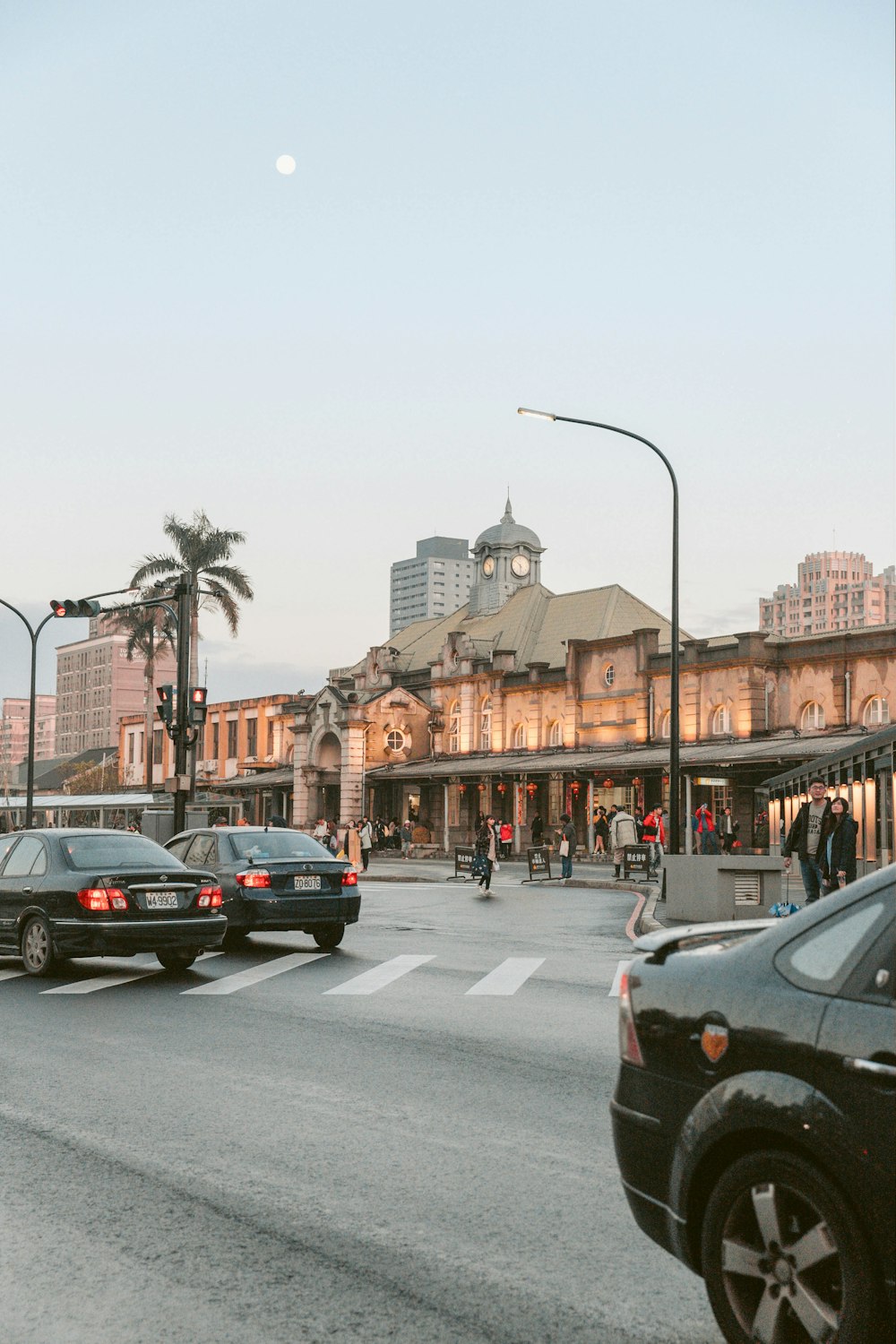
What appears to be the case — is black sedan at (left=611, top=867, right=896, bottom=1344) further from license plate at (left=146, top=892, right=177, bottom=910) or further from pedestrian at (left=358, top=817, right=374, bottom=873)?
pedestrian at (left=358, top=817, right=374, bottom=873)

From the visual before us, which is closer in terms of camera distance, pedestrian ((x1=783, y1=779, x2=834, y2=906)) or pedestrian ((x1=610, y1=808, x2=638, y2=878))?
pedestrian ((x1=783, y1=779, x2=834, y2=906))

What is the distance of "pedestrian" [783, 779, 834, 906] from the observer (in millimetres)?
18844

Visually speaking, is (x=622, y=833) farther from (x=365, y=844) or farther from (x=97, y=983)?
(x=97, y=983)

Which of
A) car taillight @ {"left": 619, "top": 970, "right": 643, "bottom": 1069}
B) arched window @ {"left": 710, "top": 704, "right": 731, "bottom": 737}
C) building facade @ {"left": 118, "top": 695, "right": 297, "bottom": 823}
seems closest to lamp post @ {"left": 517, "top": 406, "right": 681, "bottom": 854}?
car taillight @ {"left": 619, "top": 970, "right": 643, "bottom": 1069}

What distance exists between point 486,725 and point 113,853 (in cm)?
4937

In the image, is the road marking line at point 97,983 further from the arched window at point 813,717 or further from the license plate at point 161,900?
the arched window at point 813,717

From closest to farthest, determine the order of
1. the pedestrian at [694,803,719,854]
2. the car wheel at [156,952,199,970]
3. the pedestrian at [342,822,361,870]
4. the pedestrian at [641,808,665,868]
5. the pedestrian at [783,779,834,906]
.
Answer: the car wheel at [156,952,199,970] < the pedestrian at [783,779,834,906] < the pedestrian at [694,803,719,854] < the pedestrian at [342,822,361,870] < the pedestrian at [641,808,665,868]

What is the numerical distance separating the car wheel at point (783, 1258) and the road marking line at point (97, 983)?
9754 millimetres

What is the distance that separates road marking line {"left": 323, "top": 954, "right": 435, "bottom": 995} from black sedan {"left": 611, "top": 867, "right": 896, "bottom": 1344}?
868 centimetres

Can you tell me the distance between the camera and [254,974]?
555 inches

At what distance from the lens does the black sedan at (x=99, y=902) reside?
13.5 meters

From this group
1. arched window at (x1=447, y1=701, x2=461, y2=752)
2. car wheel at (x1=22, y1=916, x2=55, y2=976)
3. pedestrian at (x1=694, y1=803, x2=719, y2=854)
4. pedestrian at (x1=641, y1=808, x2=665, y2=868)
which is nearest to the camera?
car wheel at (x1=22, y1=916, x2=55, y2=976)

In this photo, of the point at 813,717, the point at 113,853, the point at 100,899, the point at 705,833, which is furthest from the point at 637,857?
the point at 100,899

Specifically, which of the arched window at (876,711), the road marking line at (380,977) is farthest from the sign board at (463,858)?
the road marking line at (380,977)
